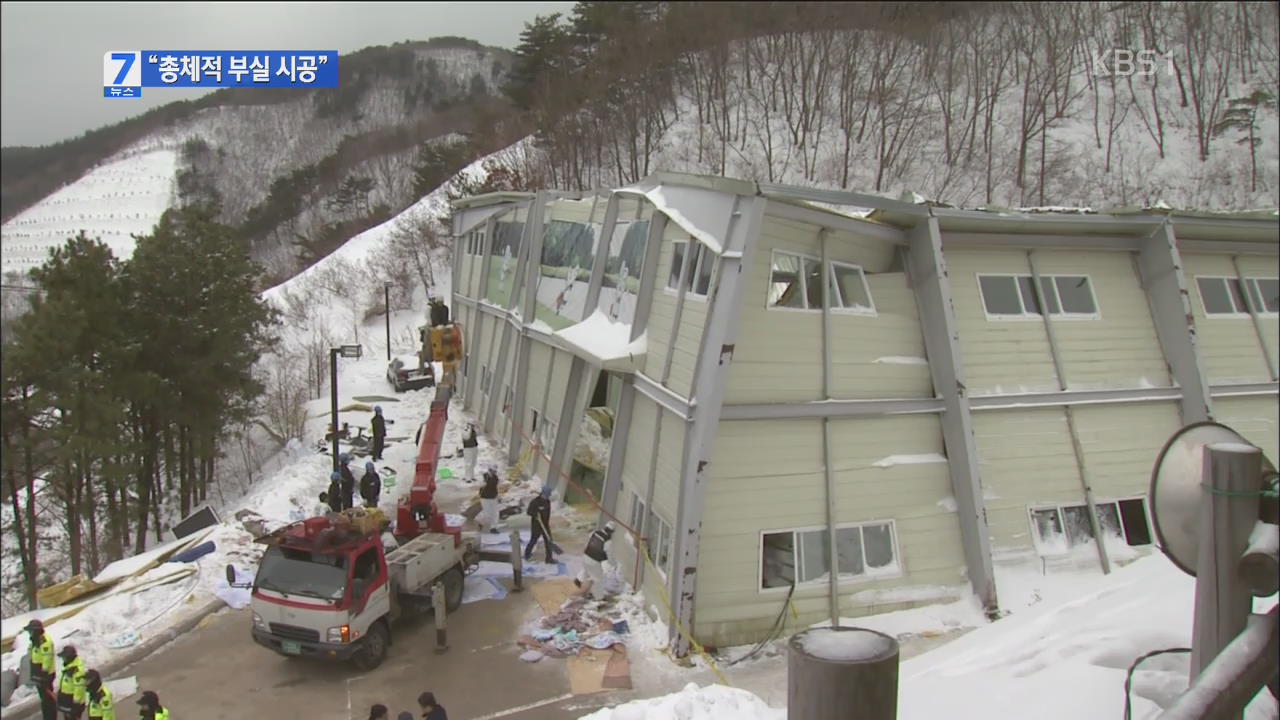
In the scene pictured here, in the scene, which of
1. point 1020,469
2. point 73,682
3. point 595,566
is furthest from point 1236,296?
point 73,682

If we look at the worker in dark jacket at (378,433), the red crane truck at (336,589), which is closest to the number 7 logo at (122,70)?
the red crane truck at (336,589)

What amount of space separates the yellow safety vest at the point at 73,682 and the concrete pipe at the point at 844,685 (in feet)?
37.2

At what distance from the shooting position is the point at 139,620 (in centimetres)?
1362

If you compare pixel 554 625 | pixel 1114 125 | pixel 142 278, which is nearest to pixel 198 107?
pixel 142 278

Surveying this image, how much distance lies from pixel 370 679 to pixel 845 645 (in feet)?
35.2

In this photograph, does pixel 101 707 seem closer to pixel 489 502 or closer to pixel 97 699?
pixel 97 699

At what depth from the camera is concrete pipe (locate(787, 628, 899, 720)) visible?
251 centimetres

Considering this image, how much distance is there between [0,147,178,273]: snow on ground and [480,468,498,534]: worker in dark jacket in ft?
231

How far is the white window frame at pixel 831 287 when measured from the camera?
12.1 m

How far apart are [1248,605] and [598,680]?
9396 mm

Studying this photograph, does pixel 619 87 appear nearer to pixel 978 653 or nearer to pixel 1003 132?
pixel 1003 132

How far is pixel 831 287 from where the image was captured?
12656mm

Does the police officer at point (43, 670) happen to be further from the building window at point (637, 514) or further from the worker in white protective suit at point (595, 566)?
the building window at point (637, 514)

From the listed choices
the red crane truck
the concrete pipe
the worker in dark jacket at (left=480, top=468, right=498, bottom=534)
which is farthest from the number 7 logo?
the concrete pipe
